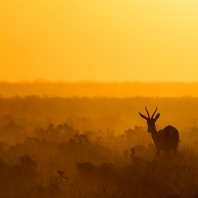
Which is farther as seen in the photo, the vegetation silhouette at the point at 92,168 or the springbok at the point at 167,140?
the springbok at the point at 167,140

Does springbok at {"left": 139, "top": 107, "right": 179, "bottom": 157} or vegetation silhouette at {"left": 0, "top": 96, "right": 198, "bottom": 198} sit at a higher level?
springbok at {"left": 139, "top": 107, "right": 179, "bottom": 157}

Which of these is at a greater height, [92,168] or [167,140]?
[167,140]

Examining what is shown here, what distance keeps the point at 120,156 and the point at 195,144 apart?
238 cm

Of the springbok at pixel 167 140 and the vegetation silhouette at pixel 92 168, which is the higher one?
the springbok at pixel 167 140

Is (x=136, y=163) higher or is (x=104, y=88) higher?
(x=104, y=88)

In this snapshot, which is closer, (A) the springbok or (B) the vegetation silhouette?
(B) the vegetation silhouette

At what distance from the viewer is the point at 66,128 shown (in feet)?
52.0

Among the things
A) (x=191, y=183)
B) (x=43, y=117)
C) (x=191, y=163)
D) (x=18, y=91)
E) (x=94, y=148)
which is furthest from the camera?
(x=18, y=91)

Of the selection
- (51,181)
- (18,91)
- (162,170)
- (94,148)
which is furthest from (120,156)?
(18,91)

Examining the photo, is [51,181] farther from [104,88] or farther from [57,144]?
[104,88]

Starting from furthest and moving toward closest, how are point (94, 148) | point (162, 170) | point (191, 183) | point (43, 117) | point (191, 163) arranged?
point (43, 117) → point (94, 148) → point (191, 163) → point (162, 170) → point (191, 183)

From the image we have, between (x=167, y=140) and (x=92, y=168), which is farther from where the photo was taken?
(x=167, y=140)

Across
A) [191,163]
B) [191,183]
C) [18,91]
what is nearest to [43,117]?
[18,91]

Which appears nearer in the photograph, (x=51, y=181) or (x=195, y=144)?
(x=51, y=181)
